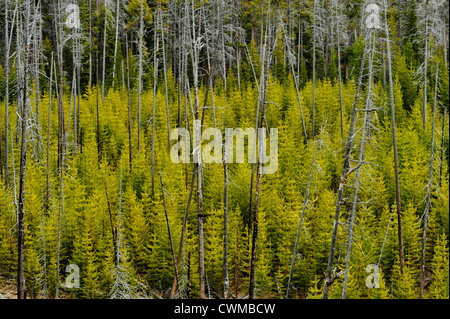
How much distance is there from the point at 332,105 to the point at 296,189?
11.7 m

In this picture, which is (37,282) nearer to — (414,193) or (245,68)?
(414,193)

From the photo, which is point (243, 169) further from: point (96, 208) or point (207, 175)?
point (96, 208)

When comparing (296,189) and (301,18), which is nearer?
(296,189)

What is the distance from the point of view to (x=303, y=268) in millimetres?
15359

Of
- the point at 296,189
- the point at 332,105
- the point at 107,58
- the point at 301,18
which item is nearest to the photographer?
the point at 296,189

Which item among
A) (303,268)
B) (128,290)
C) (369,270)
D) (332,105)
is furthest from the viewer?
(332,105)

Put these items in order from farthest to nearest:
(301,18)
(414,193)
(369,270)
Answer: (301,18), (414,193), (369,270)

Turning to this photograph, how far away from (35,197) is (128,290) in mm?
6275

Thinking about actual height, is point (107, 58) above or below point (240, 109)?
above

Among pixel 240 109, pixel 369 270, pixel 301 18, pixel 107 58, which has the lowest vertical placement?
pixel 369 270

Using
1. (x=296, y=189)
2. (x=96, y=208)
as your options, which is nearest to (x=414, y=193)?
(x=296, y=189)

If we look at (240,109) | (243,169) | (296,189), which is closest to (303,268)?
(296,189)

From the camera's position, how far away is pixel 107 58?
42938 mm

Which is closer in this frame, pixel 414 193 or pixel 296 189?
pixel 414 193
